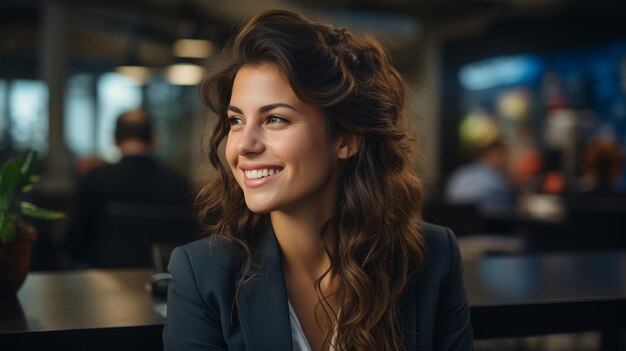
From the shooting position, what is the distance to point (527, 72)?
993cm

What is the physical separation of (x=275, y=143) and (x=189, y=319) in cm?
36

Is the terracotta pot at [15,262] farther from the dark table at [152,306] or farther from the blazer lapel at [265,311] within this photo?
the blazer lapel at [265,311]

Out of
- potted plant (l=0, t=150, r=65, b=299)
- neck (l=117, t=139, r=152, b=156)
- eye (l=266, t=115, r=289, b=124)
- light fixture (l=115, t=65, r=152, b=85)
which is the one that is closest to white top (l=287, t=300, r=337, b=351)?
eye (l=266, t=115, r=289, b=124)

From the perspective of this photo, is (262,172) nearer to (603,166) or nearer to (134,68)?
(603,166)

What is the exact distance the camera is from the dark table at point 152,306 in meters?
1.41

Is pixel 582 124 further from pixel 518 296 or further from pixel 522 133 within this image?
pixel 518 296

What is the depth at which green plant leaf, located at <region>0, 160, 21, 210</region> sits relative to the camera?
→ 1589mm

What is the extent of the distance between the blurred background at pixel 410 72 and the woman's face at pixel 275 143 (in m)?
5.00

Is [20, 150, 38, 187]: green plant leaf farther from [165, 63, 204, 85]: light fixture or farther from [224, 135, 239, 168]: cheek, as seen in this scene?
[165, 63, 204, 85]: light fixture

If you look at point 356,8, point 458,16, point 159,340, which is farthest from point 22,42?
point 159,340

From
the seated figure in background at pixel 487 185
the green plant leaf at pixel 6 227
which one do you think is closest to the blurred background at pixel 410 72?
the seated figure in background at pixel 487 185

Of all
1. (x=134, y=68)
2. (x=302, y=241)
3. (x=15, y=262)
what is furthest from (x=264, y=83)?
(x=134, y=68)

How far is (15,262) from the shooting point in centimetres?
162

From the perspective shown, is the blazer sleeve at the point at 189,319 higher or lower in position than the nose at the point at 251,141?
lower
